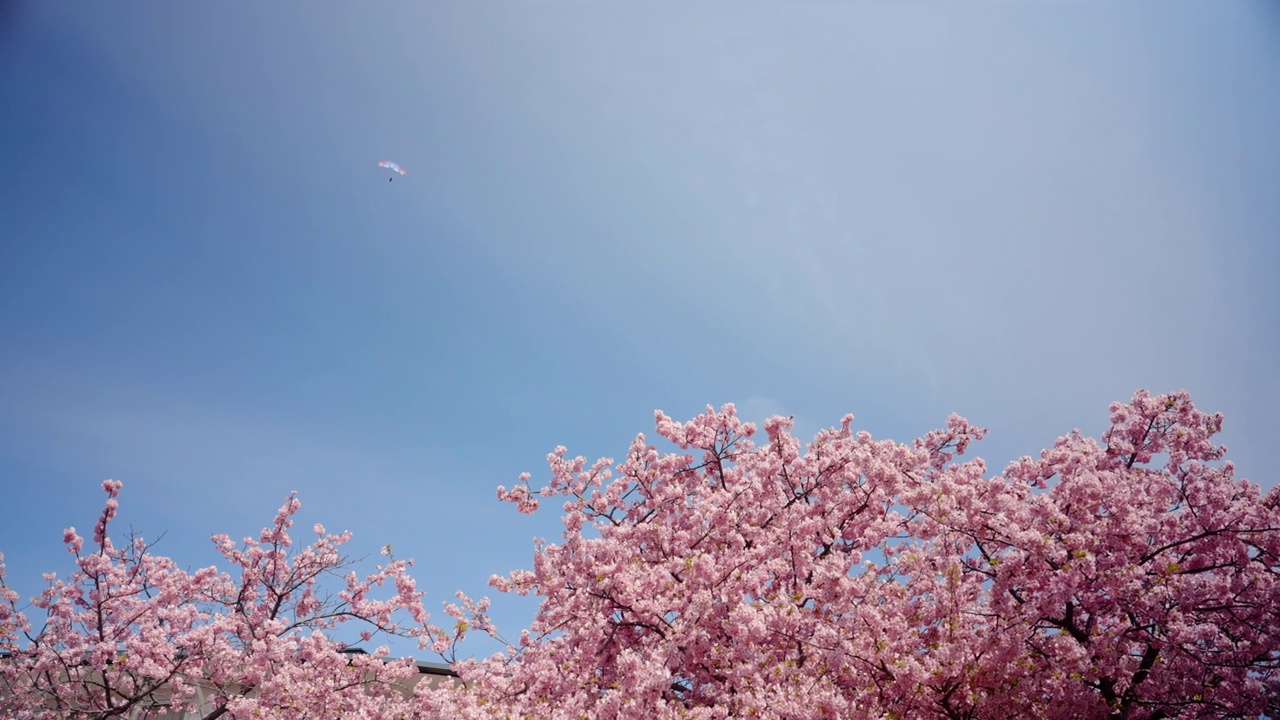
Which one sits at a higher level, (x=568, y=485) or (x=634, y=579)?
(x=568, y=485)

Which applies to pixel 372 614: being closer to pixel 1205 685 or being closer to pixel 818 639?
pixel 818 639

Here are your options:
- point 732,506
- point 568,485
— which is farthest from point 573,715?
point 568,485

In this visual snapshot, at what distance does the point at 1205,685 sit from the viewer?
8.64 metres

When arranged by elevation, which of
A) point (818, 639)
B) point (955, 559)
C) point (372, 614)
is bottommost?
point (818, 639)

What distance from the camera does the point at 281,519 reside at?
54.1 feet

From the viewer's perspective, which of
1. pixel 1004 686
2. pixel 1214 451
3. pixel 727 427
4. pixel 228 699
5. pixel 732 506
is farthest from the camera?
pixel 727 427

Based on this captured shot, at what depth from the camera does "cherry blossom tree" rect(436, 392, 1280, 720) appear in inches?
337

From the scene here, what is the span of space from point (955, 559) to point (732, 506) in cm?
429

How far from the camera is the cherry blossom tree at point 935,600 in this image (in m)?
8.56

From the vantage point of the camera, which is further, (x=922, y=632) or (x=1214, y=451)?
(x=1214, y=451)

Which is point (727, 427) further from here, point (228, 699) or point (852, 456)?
point (228, 699)

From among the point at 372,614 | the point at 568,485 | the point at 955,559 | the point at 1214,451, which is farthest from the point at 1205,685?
the point at 372,614

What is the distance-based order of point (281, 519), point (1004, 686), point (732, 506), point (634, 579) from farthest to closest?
point (281, 519), point (732, 506), point (634, 579), point (1004, 686)

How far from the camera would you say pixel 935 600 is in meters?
9.40
